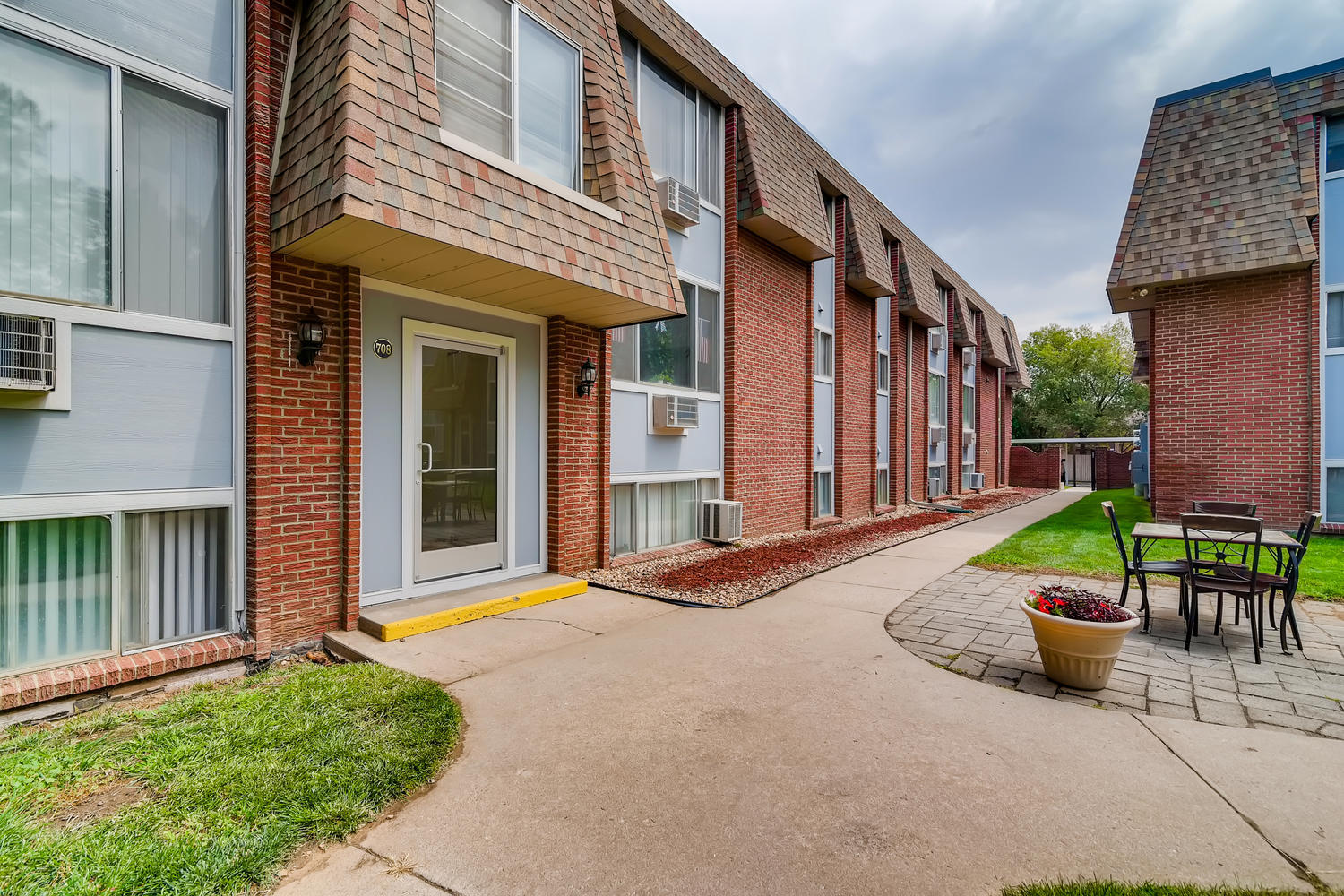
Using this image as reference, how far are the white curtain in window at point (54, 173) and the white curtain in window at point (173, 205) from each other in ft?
0.42

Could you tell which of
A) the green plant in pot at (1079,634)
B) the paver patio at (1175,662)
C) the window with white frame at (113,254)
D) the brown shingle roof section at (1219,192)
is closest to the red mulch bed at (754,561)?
the paver patio at (1175,662)

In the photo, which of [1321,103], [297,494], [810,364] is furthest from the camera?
[810,364]

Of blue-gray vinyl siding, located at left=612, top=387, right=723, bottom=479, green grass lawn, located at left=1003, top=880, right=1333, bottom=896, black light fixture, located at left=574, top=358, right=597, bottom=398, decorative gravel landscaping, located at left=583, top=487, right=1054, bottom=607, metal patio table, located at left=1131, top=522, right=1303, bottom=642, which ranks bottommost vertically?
decorative gravel landscaping, located at left=583, top=487, right=1054, bottom=607

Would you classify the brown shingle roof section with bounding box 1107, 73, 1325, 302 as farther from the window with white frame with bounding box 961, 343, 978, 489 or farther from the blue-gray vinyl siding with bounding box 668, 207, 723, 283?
the window with white frame with bounding box 961, 343, 978, 489

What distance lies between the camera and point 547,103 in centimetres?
561

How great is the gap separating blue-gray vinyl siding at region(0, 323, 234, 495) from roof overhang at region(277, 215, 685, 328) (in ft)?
3.53

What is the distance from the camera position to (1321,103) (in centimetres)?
962

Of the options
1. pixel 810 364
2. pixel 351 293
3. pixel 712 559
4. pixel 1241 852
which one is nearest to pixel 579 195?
pixel 351 293

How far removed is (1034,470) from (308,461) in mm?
31148

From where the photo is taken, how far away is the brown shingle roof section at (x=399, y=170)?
3.87m

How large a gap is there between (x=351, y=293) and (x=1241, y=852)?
6.07 meters

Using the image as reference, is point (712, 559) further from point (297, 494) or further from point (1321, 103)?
point (1321, 103)

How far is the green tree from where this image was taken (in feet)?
129

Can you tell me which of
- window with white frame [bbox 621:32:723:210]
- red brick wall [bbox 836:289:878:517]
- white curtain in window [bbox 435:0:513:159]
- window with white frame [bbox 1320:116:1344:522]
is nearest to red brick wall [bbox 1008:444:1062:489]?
red brick wall [bbox 836:289:878:517]
